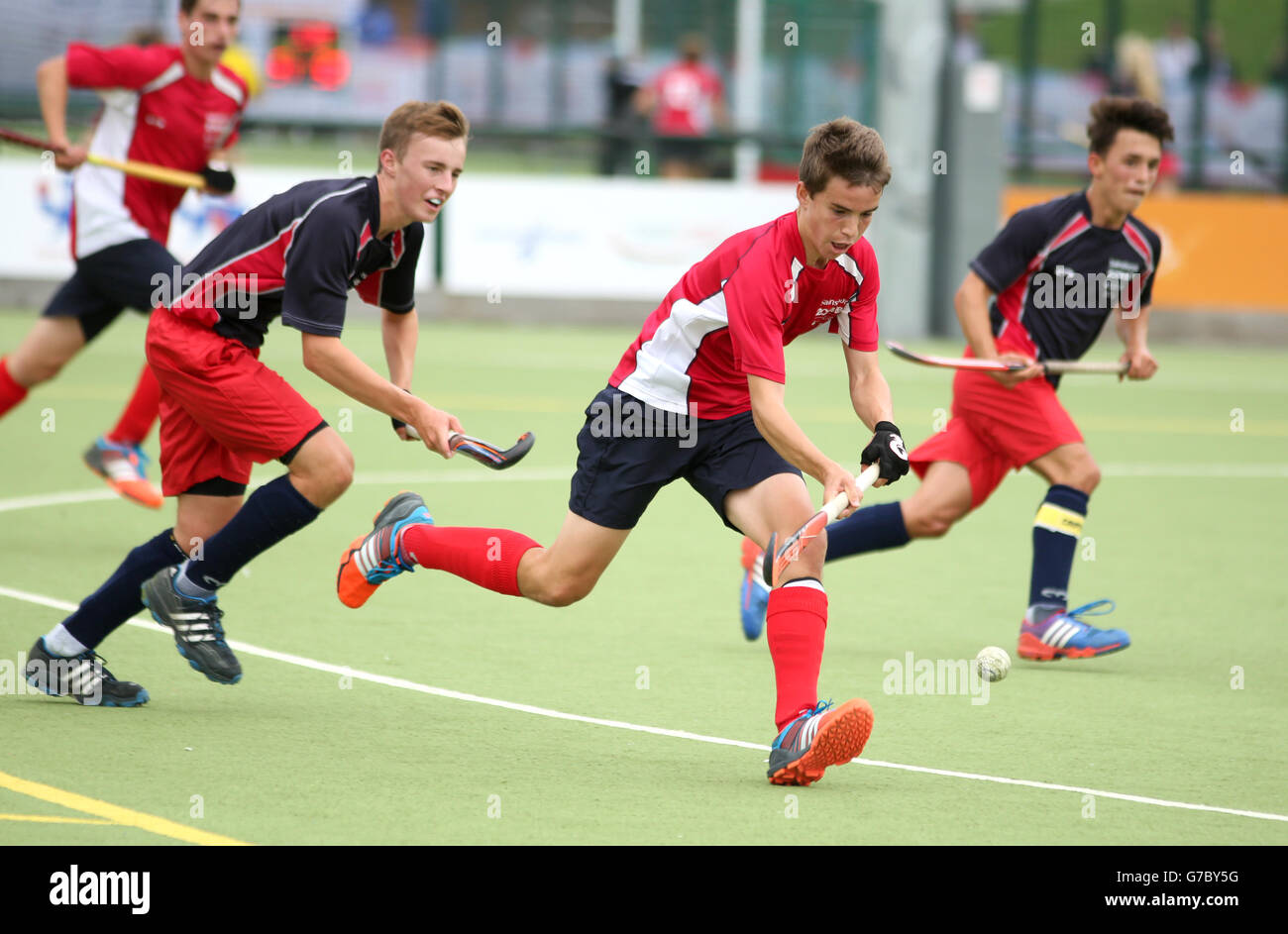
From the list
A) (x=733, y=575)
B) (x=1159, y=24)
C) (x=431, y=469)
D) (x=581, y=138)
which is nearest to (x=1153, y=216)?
(x=1159, y=24)

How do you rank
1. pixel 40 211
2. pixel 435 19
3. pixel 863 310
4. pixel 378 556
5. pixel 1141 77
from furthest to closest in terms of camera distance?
1. pixel 435 19
2. pixel 1141 77
3. pixel 40 211
4. pixel 378 556
5. pixel 863 310

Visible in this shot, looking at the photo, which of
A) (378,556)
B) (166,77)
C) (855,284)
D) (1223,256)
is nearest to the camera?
(855,284)

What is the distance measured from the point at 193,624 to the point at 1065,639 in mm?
2690

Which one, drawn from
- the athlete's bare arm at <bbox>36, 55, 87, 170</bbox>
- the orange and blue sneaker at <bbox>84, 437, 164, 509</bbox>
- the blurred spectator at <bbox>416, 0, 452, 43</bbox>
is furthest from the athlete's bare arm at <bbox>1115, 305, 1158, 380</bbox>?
the blurred spectator at <bbox>416, 0, 452, 43</bbox>

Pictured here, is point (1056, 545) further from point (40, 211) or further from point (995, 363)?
point (40, 211)

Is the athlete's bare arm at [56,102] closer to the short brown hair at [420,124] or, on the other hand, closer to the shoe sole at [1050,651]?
the short brown hair at [420,124]

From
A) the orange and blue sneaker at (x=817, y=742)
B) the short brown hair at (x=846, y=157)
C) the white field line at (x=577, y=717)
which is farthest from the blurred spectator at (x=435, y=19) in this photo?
the orange and blue sneaker at (x=817, y=742)

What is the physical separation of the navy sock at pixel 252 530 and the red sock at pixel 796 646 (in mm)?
Answer: 1249

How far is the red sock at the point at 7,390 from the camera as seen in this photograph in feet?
24.0

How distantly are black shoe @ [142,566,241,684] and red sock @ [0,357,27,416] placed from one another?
281cm

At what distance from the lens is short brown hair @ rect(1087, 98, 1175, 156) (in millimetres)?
5906

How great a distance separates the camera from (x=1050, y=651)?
19.0ft

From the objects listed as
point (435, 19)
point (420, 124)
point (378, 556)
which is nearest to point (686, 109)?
point (435, 19)

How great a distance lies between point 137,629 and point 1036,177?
13.7m
